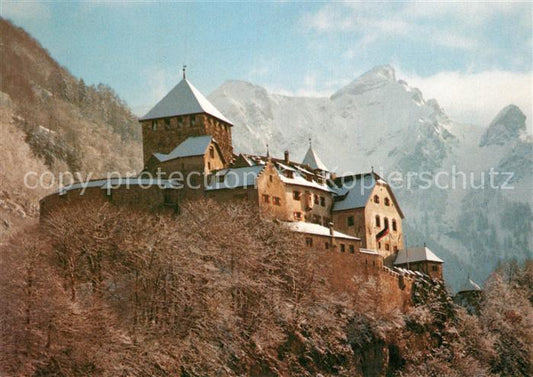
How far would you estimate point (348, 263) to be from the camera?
3506 inches

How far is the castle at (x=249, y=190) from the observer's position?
87.2 metres

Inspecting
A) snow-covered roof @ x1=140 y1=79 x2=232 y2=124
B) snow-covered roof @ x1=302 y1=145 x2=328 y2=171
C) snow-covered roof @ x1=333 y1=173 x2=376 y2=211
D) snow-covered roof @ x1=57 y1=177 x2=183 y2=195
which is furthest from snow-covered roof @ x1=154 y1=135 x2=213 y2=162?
snow-covered roof @ x1=302 y1=145 x2=328 y2=171

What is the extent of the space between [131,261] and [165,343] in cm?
713

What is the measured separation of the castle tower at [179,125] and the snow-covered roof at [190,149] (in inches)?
58.8

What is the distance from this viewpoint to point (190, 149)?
9325 centimetres

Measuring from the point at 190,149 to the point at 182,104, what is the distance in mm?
8535

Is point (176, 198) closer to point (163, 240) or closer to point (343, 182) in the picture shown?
Result: point (163, 240)

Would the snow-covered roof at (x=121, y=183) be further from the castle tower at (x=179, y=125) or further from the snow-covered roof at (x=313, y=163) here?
the snow-covered roof at (x=313, y=163)

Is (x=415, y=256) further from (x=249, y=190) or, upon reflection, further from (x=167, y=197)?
(x=167, y=197)

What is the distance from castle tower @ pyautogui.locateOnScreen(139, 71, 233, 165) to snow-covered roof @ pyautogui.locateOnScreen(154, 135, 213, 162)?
58.8 inches

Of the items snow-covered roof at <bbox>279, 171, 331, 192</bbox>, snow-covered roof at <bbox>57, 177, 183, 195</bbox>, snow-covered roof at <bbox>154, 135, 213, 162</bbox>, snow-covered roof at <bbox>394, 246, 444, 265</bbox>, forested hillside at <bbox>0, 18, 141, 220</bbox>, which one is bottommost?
snow-covered roof at <bbox>394, 246, 444, 265</bbox>

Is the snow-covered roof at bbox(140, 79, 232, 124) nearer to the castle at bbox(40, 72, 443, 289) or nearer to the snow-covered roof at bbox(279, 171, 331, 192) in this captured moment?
the castle at bbox(40, 72, 443, 289)

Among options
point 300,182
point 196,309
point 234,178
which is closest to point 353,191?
point 300,182

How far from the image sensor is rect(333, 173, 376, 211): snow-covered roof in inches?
4050
